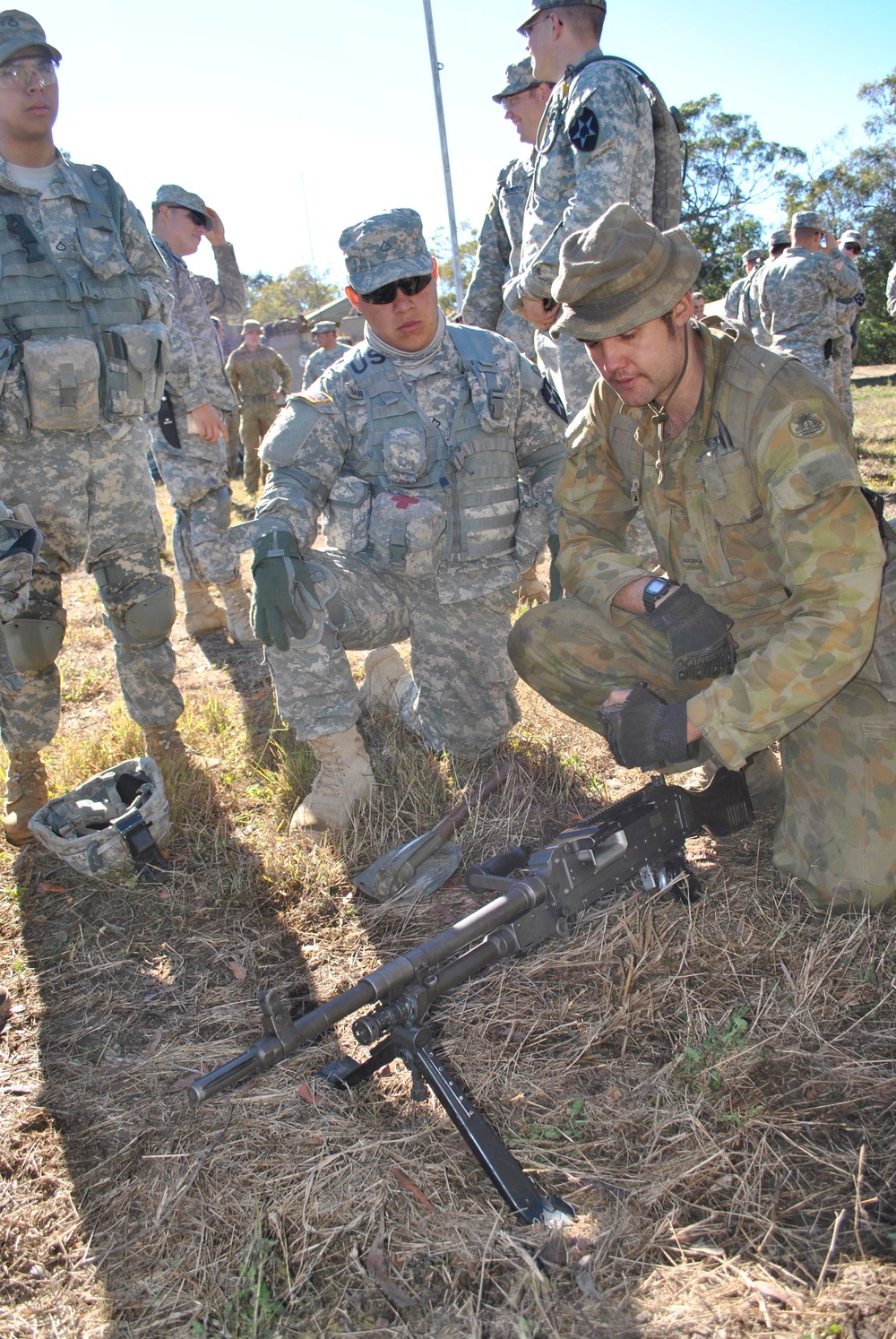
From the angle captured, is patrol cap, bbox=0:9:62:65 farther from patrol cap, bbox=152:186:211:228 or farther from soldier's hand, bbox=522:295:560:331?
patrol cap, bbox=152:186:211:228

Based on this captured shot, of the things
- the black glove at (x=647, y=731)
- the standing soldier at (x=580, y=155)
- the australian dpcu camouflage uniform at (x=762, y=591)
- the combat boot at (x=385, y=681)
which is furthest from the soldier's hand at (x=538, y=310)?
the black glove at (x=647, y=731)

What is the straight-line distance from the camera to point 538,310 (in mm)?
4086

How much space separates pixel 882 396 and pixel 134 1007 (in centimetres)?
1586

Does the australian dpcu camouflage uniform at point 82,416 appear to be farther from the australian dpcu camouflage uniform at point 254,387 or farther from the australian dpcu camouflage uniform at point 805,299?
the australian dpcu camouflage uniform at point 254,387

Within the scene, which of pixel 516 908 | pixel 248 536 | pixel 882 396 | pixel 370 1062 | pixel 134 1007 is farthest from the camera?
pixel 882 396

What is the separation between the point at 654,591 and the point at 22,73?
9.00 feet

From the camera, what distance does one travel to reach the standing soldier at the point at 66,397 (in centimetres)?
321

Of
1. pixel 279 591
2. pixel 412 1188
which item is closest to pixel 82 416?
pixel 279 591

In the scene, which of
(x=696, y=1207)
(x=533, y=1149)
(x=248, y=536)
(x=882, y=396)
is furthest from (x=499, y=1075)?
(x=882, y=396)

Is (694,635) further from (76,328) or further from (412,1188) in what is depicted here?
(76,328)

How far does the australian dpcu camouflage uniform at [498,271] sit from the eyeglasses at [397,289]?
6.08 ft

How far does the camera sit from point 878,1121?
1979 mm

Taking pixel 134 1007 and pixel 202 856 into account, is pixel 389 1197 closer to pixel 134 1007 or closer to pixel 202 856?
pixel 134 1007

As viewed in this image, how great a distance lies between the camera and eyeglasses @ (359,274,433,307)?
3.29 meters
